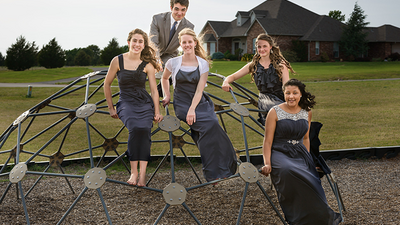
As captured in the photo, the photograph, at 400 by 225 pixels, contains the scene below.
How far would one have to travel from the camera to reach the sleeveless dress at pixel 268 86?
16.6 ft

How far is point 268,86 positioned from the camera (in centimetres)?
510

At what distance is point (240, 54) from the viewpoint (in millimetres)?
40031

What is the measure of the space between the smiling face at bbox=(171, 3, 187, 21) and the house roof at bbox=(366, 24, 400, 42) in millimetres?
40499

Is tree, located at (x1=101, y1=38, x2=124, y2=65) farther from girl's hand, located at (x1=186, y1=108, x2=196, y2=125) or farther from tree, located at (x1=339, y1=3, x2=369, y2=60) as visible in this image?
girl's hand, located at (x1=186, y1=108, x2=196, y2=125)

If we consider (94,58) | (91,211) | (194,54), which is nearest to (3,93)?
(91,211)

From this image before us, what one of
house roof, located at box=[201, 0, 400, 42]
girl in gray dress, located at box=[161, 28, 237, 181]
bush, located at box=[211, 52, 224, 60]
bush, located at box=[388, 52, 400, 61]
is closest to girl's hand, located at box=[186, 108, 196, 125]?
girl in gray dress, located at box=[161, 28, 237, 181]

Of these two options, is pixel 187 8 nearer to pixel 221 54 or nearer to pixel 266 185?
pixel 266 185

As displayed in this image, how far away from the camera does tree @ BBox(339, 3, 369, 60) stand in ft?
126

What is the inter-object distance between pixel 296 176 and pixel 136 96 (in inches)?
87.9

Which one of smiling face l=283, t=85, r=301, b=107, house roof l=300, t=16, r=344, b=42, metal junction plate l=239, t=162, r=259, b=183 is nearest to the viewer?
metal junction plate l=239, t=162, r=259, b=183

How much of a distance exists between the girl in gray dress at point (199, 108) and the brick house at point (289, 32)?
109ft

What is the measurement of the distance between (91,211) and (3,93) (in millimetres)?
15186

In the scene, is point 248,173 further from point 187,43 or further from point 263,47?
point 263,47

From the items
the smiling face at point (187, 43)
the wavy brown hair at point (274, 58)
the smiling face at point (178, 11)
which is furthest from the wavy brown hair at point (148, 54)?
the wavy brown hair at point (274, 58)
